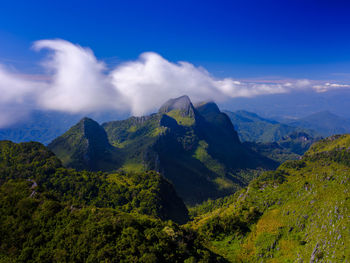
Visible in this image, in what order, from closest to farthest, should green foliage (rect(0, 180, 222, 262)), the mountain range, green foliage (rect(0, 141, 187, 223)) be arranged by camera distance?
green foliage (rect(0, 180, 222, 262)) < the mountain range < green foliage (rect(0, 141, 187, 223))

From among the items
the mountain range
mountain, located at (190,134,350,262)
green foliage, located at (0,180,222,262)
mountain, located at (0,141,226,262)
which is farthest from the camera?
mountain, located at (190,134,350,262)

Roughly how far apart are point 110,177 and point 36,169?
5609 centimetres

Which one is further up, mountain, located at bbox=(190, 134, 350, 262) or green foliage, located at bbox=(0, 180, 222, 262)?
green foliage, located at bbox=(0, 180, 222, 262)

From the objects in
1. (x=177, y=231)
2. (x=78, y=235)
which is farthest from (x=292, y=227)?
(x=78, y=235)

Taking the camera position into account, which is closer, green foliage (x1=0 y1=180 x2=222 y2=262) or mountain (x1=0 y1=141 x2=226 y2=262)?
green foliage (x1=0 y1=180 x2=222 y2=262)

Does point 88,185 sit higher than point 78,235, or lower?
lower

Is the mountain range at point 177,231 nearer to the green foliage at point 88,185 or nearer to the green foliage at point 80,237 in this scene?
the green foliage at point 80,237

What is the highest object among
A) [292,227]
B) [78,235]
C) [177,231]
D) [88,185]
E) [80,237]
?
[80,237]

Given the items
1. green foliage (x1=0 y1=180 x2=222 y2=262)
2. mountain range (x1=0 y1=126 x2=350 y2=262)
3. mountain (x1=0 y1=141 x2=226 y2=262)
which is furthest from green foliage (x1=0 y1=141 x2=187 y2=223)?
green foliage (x1=0 y1=180 x2=222 y2=262)

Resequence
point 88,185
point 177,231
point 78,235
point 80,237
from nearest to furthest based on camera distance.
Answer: point 80,237
point 78,235
point 177,231
point 88,185

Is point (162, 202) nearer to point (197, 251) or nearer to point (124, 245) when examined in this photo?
point (197, 251)

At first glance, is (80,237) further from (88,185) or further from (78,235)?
(88,185)

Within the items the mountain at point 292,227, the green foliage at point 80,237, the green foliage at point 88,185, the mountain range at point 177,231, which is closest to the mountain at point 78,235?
the green foliage at point 80,237

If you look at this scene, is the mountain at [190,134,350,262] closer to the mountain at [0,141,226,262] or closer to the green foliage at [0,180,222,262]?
the mountain at [0,141,226,262]
